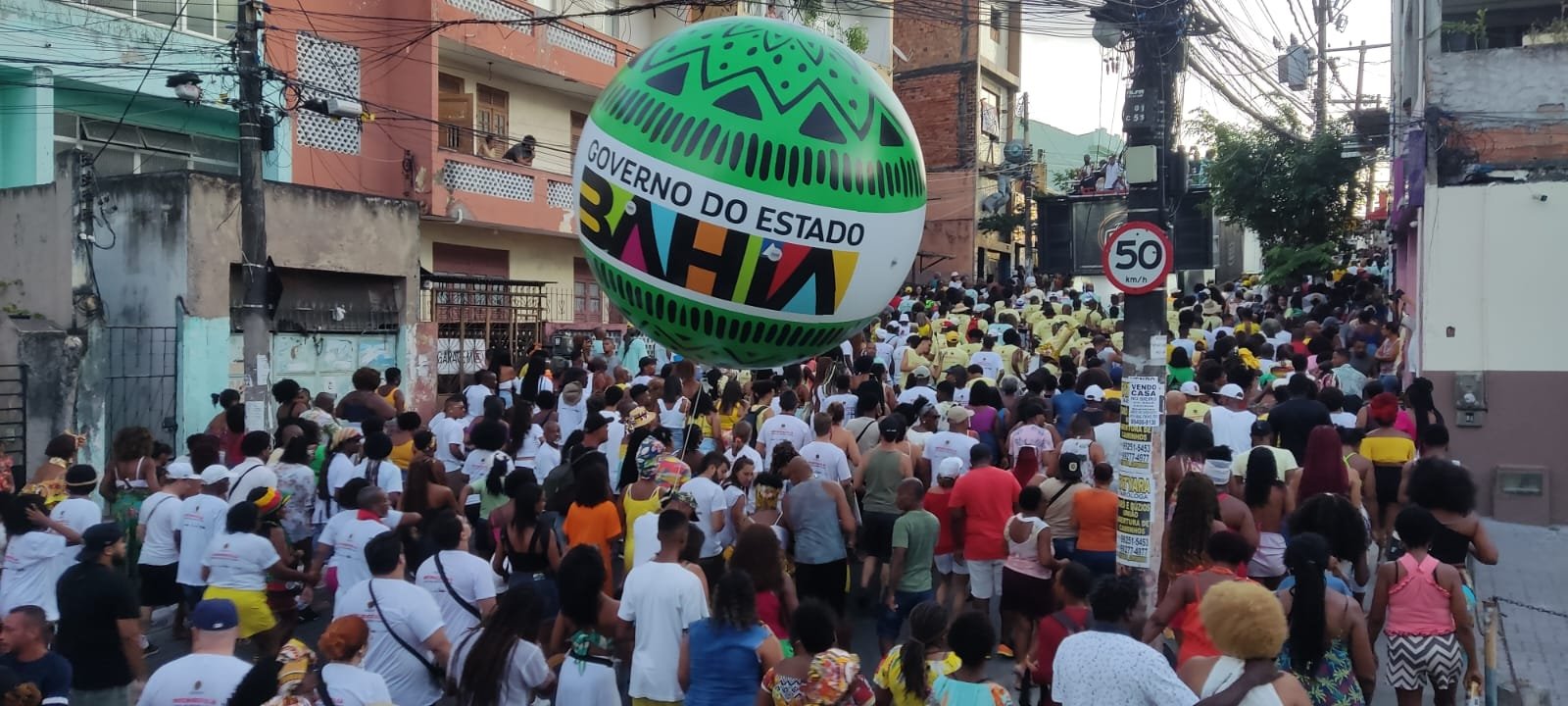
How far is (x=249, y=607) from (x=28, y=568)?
1239 millimetres

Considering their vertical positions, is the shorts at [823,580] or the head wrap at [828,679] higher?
the head wrap at [828,679]

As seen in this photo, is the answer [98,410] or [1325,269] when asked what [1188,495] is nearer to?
[98,410]

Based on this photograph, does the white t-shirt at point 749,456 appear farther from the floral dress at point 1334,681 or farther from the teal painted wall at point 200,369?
the teal painted wall at point 200,369

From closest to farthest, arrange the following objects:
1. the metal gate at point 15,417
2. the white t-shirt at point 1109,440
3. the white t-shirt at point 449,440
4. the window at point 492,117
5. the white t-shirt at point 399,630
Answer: the white t-shirt at point 399,630 → the white t-shirt at point 1109,440 → the white t-shirt at point 449,440 → the metal gate at point 15,417 → the window at point 492,117

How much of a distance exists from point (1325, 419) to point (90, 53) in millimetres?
16234

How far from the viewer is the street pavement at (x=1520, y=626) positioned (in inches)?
295

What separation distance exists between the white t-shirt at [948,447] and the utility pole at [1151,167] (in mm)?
1831

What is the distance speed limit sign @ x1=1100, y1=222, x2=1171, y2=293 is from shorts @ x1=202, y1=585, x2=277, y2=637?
528cm

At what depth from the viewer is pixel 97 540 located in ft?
17.5

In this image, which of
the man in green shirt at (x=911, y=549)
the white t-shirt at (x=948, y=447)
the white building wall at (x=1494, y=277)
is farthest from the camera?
the white building wall at (x=1494, y=277)

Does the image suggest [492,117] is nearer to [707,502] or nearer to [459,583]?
[707,502]

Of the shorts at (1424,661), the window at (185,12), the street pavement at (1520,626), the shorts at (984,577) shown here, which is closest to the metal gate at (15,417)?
the street pavement at (1520,626)

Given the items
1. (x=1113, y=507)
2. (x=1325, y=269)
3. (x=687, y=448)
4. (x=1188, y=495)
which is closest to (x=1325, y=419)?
(x=1113, y=507)

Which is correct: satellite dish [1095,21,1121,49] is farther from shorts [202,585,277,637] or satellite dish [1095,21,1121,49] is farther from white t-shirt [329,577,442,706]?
shorts [202,585,277,637]
